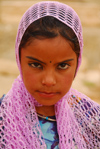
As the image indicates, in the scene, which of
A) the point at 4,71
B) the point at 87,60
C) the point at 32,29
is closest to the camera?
the point at 32,29

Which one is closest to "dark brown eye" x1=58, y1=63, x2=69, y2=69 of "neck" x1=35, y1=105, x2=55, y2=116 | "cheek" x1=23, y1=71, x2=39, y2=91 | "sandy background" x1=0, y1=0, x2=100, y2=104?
"cheek" x1=23, y1=71, x2=39, y2=91

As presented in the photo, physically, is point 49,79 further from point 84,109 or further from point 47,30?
point 84,109

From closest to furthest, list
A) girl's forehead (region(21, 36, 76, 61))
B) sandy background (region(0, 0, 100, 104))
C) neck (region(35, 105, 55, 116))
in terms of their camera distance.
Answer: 1. girl's forehead (region(21, 36, 76, 61))
2. neck (region(35, 105, 55, 116))
3. sandy background (region(0, 0, 100, 104))

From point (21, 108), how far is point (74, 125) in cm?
31

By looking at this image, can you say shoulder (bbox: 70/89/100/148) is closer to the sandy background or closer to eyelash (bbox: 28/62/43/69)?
eyelash (bbox: 28/62/43/69)

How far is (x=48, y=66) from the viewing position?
1.13 meters

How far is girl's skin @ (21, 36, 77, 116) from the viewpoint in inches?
43.5

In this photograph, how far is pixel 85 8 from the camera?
230 inches

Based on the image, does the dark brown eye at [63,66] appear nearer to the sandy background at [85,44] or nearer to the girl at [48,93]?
the girl at [48,93]

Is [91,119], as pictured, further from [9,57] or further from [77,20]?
[9,57]

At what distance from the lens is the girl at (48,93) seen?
1124 mm

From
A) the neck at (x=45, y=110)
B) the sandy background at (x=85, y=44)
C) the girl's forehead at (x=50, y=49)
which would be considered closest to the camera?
the girl's forehead at (x=50, y=49)

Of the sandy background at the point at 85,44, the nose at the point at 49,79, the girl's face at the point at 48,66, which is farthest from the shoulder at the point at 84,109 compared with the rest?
the sandy background at the point at 85,44

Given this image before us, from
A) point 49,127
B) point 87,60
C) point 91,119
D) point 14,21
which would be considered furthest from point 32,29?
point 14,21
